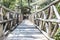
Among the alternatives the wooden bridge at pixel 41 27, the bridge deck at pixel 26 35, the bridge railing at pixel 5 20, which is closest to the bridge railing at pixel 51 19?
the wooden bridge at pixel 41 27

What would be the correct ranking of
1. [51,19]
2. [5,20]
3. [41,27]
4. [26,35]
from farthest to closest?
[41,27]
[26,35]
[5,20]
[51,19]

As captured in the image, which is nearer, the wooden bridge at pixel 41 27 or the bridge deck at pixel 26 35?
the wooden bridge at pixel 41 27

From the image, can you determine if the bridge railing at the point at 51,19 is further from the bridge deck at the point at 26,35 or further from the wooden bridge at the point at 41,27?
the bridge deck at the point at 26,35

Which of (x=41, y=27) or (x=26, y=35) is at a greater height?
(x=41, y=27)

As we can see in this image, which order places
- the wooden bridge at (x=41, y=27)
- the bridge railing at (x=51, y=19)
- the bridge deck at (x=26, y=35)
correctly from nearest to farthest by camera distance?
the bridge railing at (x=51, y=19), the wooden bridge at (x=41, y=27), the bridge deck at (x=26, y=35)

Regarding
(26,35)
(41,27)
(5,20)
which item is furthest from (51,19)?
(41,27)

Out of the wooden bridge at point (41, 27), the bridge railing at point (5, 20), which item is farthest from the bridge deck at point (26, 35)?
the bridge railing at point (5, 20)

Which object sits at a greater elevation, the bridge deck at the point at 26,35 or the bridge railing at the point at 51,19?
the bridge railing at the point at 51,19

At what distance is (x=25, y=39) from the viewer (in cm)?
419

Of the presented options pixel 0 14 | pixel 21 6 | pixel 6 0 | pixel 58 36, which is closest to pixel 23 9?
A: pixel 21 6

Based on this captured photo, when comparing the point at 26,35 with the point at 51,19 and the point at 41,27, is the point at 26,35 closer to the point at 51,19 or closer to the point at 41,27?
the point at 41,27

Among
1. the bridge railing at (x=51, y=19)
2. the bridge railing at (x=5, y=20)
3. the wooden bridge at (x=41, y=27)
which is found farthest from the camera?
the bridge railing at (x=5, y=20)

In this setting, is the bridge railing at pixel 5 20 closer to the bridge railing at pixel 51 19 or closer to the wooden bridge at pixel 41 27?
the wooden bridge at pixel 41 27

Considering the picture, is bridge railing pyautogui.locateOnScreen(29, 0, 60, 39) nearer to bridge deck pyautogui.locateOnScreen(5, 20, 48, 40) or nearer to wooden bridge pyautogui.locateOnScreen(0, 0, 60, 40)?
wooden bridge pyautogui.locateOnScreen(0, 0, 60, 40)
